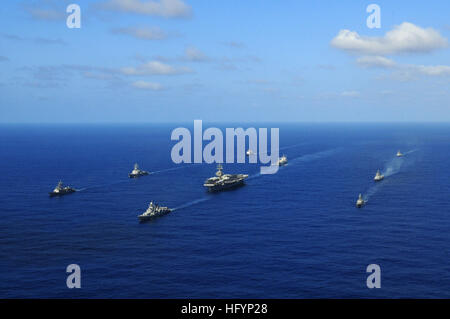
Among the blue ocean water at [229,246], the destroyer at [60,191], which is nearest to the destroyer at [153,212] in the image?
the blue ocean water at [229,246]

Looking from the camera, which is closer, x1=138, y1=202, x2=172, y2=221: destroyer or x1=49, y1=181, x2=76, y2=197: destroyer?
x1=138, y1=202, x2=172, y2=221: destroyer

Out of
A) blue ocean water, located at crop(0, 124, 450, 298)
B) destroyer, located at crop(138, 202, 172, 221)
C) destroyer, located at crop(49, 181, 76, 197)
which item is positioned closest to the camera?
blue ocean water, located at crop(0, 124, 450, 298)

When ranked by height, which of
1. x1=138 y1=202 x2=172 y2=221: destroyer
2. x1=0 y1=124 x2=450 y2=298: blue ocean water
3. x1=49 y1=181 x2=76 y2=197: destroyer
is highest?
x1=49 y1=181 x2=76 y2=197: destroyer

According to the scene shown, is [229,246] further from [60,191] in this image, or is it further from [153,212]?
[60,191]

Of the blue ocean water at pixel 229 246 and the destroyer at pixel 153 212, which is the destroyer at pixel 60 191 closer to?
the blue ocean water at pixel 229 246

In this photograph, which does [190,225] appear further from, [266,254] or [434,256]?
[434,256]

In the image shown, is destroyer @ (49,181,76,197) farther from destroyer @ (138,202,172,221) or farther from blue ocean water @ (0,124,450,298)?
destroyer @ (138,202,172,221)

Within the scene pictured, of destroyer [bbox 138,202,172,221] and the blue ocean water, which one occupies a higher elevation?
destroyer [bbox 138,202,172,221]

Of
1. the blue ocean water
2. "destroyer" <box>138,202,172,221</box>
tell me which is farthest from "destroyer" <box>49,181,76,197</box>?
"destroyer" <box>138,202,172,221</box>

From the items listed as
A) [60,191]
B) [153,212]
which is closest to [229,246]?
[153,212]
